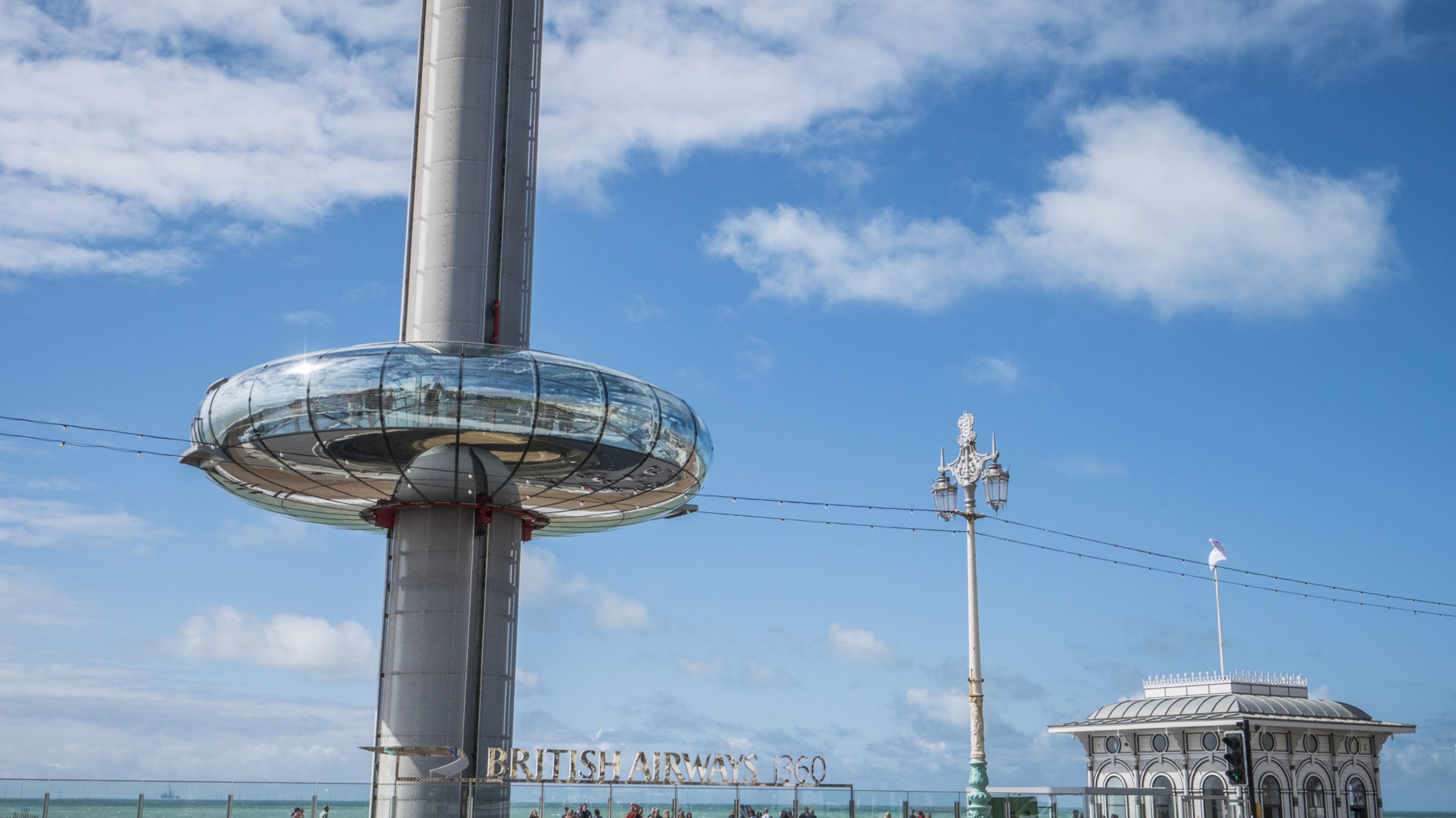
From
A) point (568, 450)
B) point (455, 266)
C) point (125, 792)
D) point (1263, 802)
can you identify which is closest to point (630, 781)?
point (568, 450)

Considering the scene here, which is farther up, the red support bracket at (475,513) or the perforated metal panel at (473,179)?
the perforated metal panel at (473,179)

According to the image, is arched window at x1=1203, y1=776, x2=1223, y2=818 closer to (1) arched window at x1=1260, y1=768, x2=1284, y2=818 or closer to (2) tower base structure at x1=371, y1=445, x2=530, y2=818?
(1) arched window at x1=1260, y1=768, x2=1284, y2=818

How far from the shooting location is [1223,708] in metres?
48.0

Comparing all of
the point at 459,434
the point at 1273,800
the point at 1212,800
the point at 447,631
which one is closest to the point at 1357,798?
the point at 1273,800

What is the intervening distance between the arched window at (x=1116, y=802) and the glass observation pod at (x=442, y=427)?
19.3m

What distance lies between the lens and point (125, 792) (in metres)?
26.9

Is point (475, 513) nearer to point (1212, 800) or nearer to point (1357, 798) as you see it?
point (1212, 800)

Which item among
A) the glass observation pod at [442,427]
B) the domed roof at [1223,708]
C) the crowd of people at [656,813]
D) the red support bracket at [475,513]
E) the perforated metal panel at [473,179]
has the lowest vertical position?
the crowd of people at [656,813]

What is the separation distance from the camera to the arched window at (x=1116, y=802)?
41.8m

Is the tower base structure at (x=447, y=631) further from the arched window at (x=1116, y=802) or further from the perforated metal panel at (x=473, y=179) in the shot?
the arched window at (x=1116, y=802)

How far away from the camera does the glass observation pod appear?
26562 millimetres

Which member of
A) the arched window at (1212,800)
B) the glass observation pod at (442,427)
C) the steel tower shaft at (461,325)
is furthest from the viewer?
the arched window at (1212,800)

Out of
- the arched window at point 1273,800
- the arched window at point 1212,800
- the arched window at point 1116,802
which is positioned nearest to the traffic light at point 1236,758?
the arched window at point 1116,802

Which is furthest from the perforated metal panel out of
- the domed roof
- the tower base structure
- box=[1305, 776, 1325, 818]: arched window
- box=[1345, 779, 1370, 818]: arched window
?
box=[1345, 779, 1370, 818]: arched window
